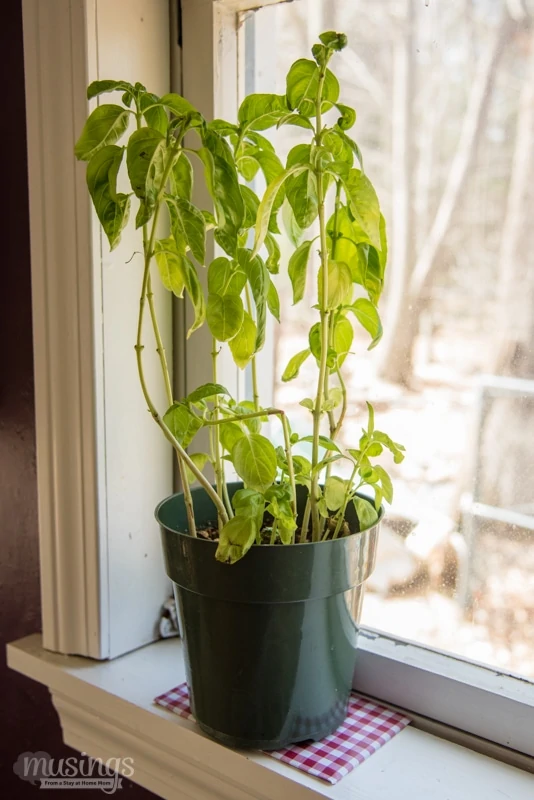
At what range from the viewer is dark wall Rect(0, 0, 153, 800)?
1.09m

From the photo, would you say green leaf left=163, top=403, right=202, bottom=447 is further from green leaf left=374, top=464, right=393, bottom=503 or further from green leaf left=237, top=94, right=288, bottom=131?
green leaf left=237, top=94, right=288, bottom=131

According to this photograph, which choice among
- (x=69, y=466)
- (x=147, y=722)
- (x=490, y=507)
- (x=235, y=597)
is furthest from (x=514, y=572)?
(x=69, y=466)

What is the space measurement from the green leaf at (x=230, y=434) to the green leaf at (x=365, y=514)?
5.7 inches

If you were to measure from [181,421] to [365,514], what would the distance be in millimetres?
216

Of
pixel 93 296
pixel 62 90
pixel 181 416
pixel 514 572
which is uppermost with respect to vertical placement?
pixel 62 90

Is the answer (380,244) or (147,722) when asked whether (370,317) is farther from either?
(147,722)

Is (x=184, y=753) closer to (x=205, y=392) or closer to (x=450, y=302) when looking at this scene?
(x=205, y=392)

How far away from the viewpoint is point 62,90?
96 cm

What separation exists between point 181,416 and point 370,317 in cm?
22

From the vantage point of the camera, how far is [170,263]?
821 millimetres

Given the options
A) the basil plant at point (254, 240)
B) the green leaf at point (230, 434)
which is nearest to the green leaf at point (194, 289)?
the basil plant at point (254, 240)

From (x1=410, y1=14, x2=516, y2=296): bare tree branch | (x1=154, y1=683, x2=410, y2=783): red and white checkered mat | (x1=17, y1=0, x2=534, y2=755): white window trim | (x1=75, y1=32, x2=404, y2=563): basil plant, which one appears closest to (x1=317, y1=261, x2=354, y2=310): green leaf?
(x1=75, y1=32, x2=404, y2=563): basil plant

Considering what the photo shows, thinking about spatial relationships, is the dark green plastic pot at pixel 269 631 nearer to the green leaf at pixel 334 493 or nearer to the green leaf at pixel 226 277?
the green leaf at pixel 334 493

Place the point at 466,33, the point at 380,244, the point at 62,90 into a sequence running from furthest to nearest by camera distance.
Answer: the point at 62,90, the point at 466,33, the point at 380,244
